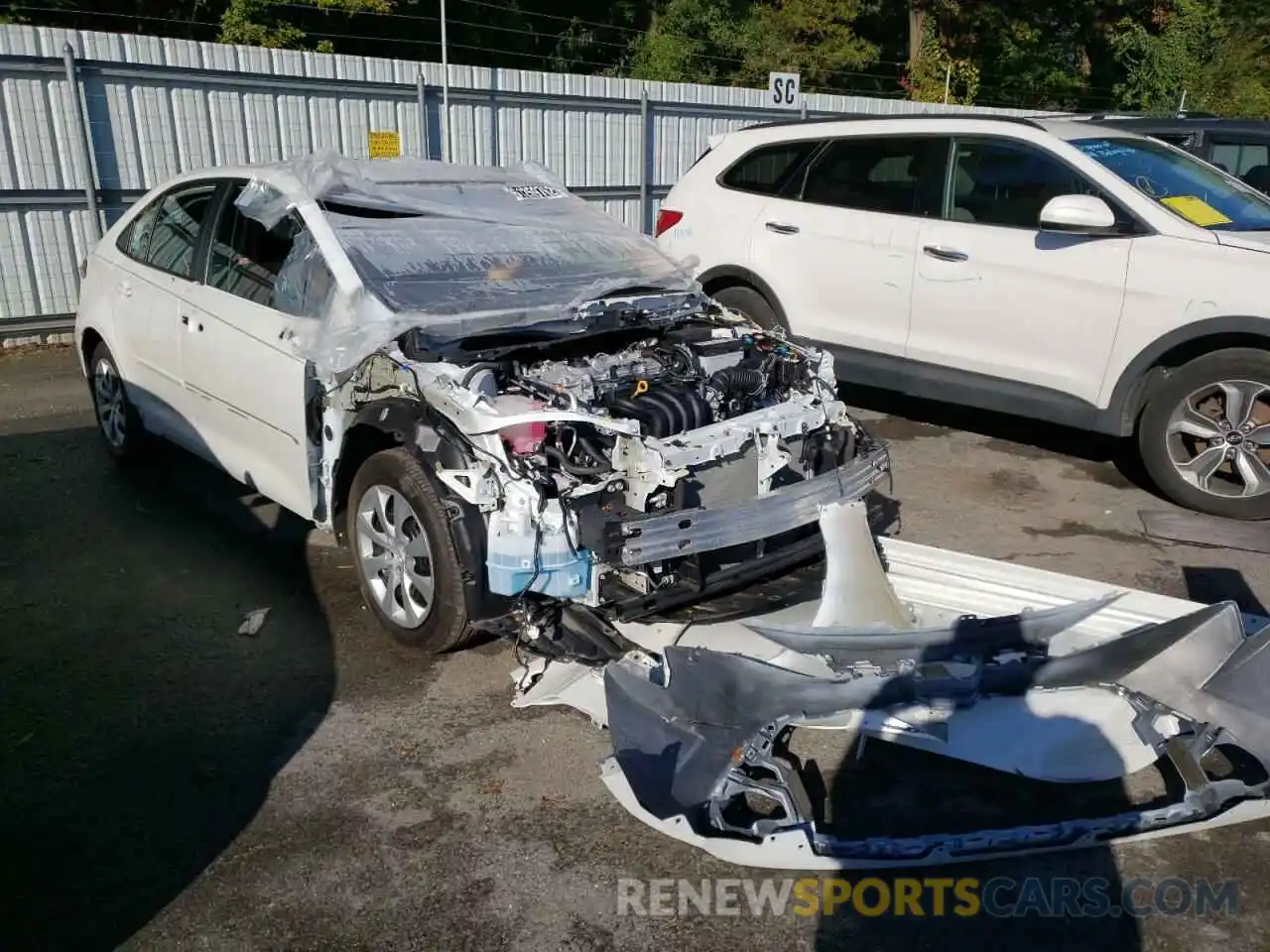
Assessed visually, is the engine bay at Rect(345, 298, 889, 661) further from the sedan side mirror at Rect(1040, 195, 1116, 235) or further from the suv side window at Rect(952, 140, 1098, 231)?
the suv side window at Rect(952, 140, 1098, 231)

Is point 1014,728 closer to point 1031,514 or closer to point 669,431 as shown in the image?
point 669,431

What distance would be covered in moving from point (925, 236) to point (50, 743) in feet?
17.2

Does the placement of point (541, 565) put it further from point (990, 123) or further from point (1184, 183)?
point (1184, 183)

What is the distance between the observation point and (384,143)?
34.4ft

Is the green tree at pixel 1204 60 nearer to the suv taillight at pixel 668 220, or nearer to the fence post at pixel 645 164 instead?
the fence post at pixel 645 164

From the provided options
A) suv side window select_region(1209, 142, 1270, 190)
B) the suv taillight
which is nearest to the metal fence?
suv side window select_region(1209, 142, 1270, 190)

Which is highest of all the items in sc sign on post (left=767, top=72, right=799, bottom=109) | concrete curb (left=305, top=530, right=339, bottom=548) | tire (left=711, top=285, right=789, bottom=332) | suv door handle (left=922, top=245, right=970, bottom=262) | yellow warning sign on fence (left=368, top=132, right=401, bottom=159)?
sc sign on post (left=767, top=72, right=799, bottom=109)

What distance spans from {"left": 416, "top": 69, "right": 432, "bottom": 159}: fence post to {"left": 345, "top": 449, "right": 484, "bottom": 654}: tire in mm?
7456

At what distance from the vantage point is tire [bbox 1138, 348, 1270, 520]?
17.9ft

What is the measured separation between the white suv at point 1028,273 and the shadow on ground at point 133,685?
145 inches

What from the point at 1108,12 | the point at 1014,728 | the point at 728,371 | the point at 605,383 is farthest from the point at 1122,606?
the point at 1108,12

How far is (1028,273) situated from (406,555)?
3924mm

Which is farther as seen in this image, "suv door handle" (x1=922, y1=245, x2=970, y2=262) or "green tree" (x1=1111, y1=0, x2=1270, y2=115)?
"green tree" (x1=1111, y1=0, x2=1270, y2=115)

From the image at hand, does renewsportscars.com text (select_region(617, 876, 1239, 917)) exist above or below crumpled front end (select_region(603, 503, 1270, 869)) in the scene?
below
